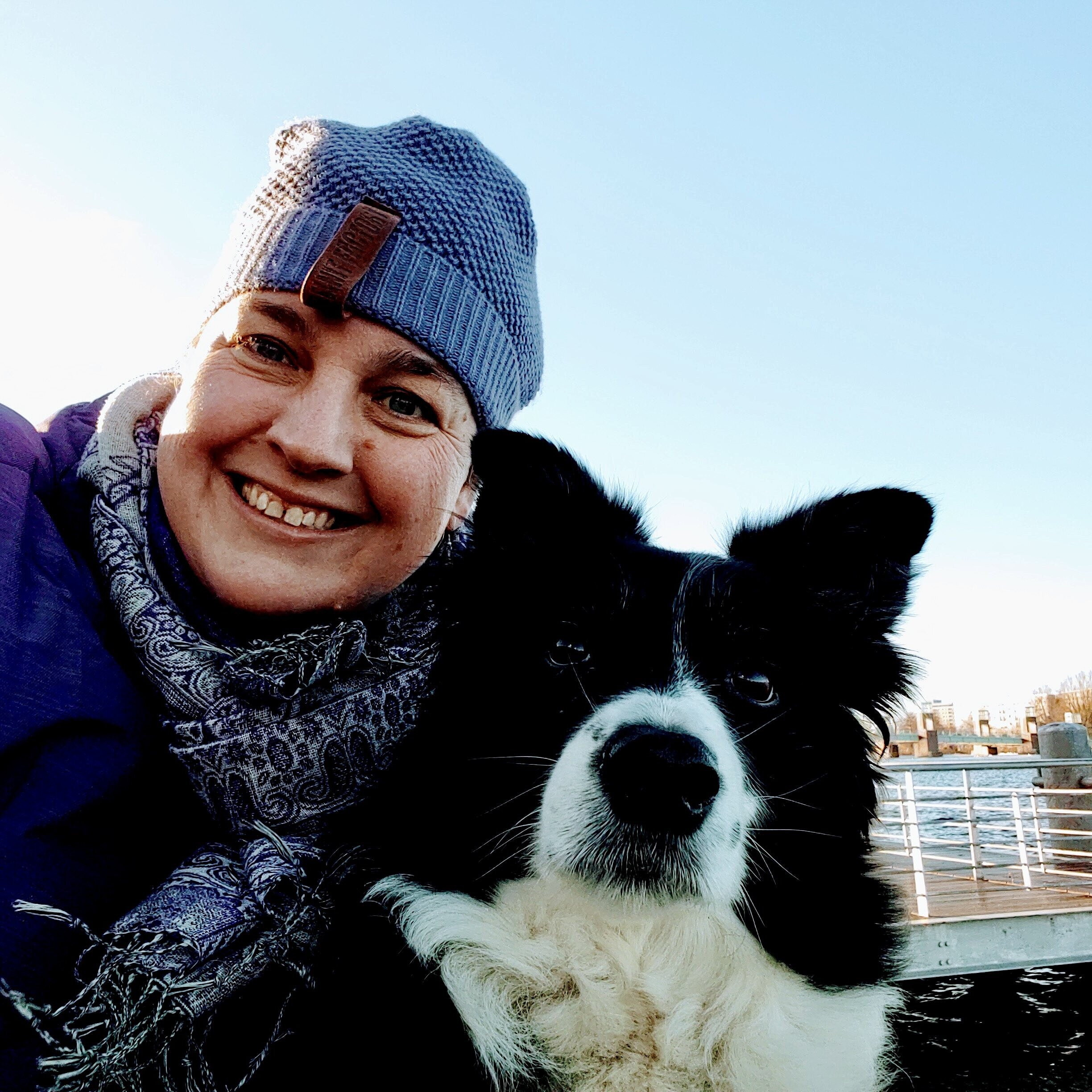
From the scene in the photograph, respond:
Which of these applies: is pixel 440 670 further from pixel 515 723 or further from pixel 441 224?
pixel 441 224

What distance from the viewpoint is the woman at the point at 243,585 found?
161 cm

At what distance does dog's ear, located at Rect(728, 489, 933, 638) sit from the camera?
2105mm

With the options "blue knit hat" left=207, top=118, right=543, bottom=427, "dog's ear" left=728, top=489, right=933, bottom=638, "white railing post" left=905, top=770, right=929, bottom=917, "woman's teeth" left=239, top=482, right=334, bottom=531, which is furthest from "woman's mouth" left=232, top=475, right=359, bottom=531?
"white railing post" left=905, top=770, right=929, bottom=917

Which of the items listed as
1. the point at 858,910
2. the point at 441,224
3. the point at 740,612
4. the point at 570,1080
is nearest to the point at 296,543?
the point at 441,224

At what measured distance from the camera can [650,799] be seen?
1667mm

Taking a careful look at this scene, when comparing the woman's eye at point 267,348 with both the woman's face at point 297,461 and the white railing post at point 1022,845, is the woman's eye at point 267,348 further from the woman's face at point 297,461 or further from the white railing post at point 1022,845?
the white railing post at point 1022,845

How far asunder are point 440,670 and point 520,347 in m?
1.05

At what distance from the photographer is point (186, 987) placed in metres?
1.56

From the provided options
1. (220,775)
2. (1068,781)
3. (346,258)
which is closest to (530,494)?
(346,258)

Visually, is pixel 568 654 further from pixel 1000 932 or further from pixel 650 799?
pixel 1000 932

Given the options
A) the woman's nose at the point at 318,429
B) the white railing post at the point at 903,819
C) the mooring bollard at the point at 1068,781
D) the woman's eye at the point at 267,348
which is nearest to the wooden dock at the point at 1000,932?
Answer: the white railing post at the point at 903,819

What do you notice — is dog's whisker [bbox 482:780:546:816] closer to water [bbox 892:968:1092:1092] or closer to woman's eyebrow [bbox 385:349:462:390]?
woman's eyebrow [bbox 385:349:462:390]

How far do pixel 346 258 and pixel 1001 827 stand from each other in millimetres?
10634

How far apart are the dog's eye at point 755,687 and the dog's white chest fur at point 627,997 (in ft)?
1.63
